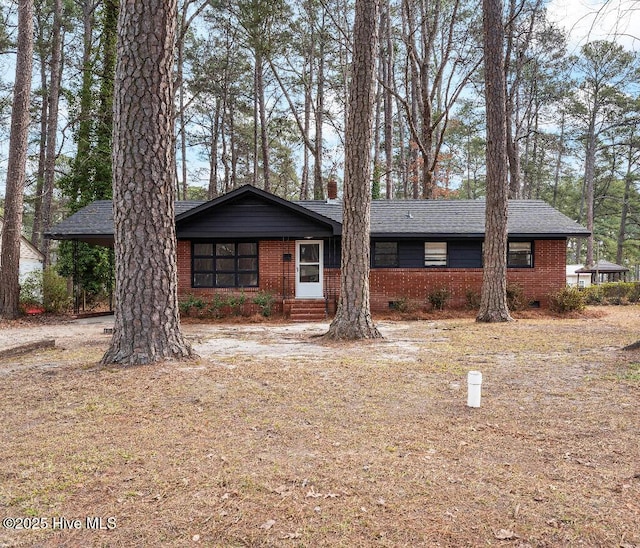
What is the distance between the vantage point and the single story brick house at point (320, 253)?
1393 cm

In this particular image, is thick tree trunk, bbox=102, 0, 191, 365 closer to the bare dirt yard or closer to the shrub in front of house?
the bare dirt yard

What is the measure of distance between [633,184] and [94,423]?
38.9 metres

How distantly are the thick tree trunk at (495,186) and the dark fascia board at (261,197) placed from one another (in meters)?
4.47

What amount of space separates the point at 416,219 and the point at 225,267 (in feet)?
22.1

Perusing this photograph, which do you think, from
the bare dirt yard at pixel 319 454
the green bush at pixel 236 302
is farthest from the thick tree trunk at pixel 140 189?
the green bush at pixel 236 302

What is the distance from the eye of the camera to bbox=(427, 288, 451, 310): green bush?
45.9 feet

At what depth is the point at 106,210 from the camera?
49.5ft

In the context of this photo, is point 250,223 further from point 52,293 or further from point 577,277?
point 577,277

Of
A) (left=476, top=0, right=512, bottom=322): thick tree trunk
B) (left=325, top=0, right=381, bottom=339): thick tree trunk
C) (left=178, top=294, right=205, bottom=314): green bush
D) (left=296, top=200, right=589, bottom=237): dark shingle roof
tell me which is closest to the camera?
(left=325, top=0, right=381, bottom=339): thick tree trunk

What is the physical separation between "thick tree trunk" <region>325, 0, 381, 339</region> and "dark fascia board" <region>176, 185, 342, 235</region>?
5225 mm

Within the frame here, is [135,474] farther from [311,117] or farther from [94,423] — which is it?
[311,117]

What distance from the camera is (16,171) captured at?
11.9 meters

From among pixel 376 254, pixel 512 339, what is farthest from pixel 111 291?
pixel 512 339

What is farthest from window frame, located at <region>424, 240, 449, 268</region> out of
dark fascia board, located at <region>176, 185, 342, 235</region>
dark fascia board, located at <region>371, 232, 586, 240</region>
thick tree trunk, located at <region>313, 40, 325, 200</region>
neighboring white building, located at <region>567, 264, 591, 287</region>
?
neighboring white building, located at <region>567, 264, 591, 287</region>
